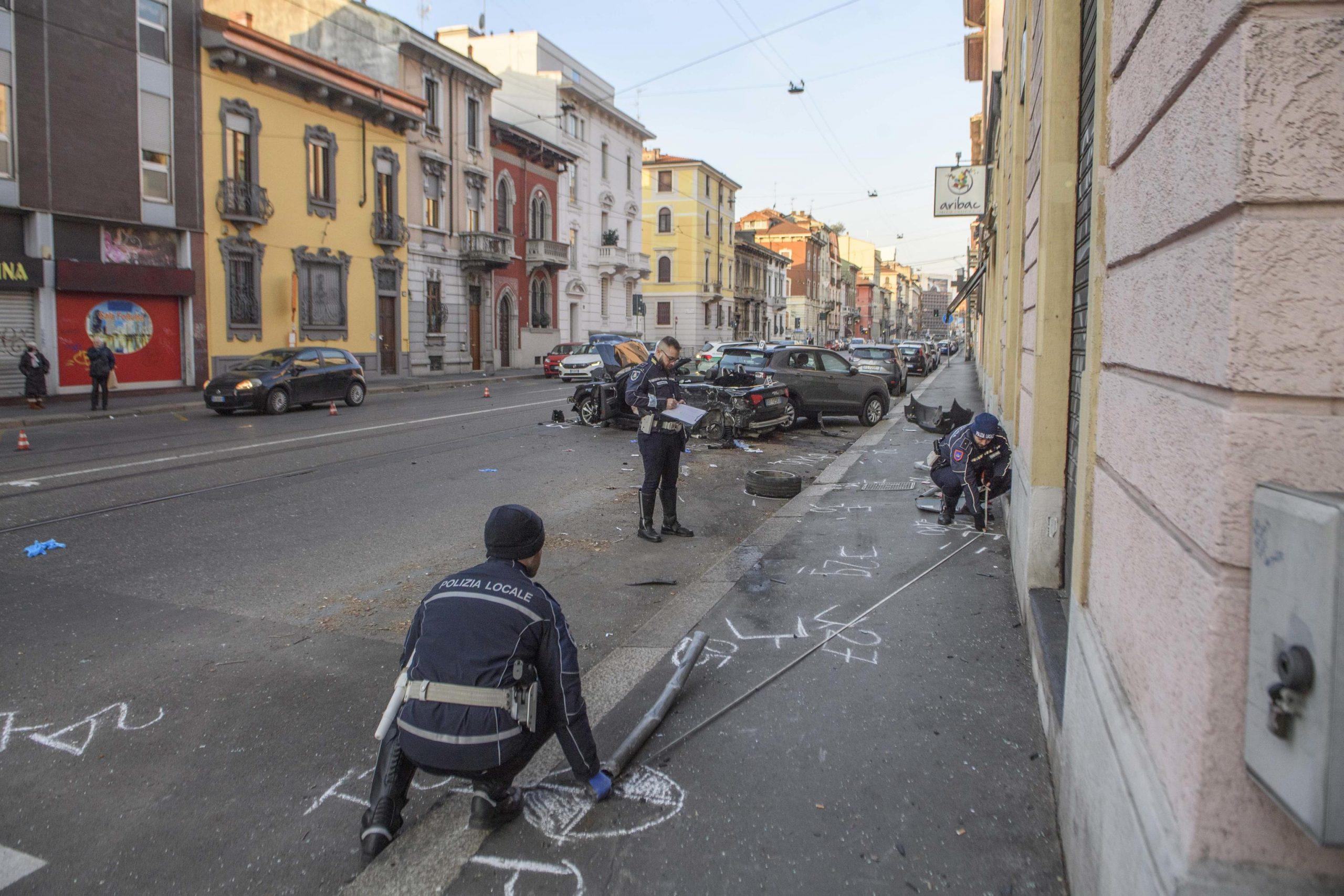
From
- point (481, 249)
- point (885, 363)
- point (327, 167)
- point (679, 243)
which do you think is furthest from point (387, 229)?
point (679, 243)

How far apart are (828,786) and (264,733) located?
2.55 metres

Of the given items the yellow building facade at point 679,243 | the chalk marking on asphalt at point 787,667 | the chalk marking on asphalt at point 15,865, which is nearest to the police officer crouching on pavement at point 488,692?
the chalk marking on asphalt at point 787,667

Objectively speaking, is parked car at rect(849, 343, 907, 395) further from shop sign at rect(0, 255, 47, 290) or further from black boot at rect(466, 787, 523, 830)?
black boot at rect(466, 787, 523, 830)

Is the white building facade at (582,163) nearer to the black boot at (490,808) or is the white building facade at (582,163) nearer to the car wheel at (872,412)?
the car wheel at (872,412)

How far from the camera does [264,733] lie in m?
4.13

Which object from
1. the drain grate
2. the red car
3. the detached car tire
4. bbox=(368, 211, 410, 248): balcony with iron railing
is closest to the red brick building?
the red car

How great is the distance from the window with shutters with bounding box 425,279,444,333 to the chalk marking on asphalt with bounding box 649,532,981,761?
3111 cm

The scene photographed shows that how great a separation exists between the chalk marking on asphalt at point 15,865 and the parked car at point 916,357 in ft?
136

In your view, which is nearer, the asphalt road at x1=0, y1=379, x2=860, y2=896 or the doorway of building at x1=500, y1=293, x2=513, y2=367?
the asphalt road at x1=0, y1=379, x2=860, y2=896

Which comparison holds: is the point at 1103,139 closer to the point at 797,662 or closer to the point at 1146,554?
the point at 1146,554

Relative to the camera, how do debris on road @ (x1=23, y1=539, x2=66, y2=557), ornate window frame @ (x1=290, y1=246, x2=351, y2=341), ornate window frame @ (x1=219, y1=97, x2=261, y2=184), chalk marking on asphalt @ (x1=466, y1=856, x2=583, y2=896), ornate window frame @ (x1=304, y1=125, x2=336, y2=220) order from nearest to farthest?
chalk marking on asphalt @ (x1=466, y1=856, x2=583, y2=896), debris on road @ (x1=23, y1=539, x2=66, y2=557), ornate window frame @ (x1=219, y1=97, x2=261, y2=184), ornate window frame @ (x1=290, y1=246, x2=351, y2=341), ornate window frame @ (x1=304, y1=125, x2=336, y2=220)

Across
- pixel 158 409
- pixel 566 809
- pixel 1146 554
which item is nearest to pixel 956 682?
pixel 566 809

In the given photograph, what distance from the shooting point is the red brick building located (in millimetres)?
39969

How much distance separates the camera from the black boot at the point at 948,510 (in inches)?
324
